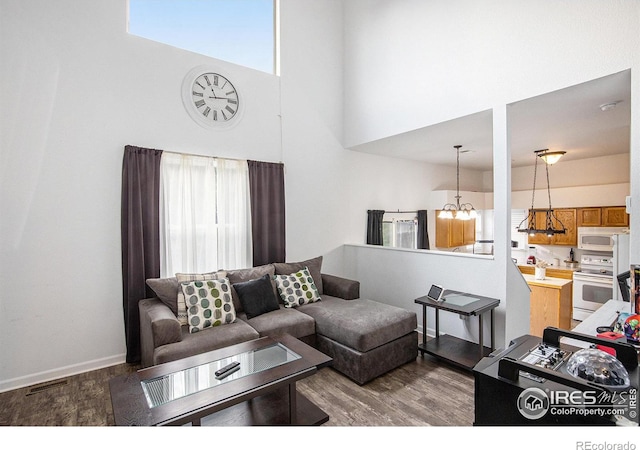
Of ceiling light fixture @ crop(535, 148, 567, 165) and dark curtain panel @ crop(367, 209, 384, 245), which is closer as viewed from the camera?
ceiling light fixture @ crop(535, 148, 567, 165)

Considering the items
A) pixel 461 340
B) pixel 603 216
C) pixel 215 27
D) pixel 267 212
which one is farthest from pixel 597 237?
pixel 215 27

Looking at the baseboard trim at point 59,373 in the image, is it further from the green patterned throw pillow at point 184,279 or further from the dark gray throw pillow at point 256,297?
the dark gray throw pillow at point 256,297

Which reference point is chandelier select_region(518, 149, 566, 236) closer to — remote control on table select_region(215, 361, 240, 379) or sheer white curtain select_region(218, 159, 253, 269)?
sheer white curtain select_region(218, 159, 253, 269)

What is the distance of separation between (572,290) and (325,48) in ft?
17.7

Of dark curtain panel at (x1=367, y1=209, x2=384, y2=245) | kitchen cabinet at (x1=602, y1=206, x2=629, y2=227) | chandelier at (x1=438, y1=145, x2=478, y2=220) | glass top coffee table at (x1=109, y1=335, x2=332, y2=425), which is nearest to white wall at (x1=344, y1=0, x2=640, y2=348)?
dark curtain panel at (x1=367, y1=209, x2=384, y2=245)

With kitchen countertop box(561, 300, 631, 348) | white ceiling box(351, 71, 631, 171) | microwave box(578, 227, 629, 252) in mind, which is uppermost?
white ceiling box(351, 71, 631, 171)

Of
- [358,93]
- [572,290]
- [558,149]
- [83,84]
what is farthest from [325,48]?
[572,290]

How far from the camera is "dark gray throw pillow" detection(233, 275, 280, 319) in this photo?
325 centimetres

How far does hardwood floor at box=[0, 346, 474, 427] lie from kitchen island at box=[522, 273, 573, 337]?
233 centimetres

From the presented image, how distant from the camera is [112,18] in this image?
124 inches

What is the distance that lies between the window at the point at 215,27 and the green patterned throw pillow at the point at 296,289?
278 centimetres

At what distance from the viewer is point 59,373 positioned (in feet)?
9.57

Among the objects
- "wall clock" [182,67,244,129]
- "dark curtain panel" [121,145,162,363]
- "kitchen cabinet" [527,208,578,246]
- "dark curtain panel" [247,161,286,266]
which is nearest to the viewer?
"dark curtain panel" [121,145,162,363]

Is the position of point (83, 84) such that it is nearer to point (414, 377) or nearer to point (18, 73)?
point (18, 73)
